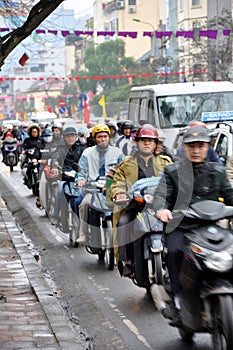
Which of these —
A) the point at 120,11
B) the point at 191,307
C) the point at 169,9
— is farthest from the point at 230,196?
the point at 120,11

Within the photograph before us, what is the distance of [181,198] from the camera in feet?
21.6

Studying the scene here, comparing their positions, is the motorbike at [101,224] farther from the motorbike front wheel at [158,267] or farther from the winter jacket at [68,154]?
the winter jacket at [68,154]

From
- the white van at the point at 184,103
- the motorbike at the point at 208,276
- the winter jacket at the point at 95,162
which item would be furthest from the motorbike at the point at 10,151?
the motorbike at the point at 208,276

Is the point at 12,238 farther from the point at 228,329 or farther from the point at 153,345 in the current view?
the point at 228,329

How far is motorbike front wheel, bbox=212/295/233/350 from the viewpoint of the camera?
215 inches

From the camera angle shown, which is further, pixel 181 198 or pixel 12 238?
pixel 12 238

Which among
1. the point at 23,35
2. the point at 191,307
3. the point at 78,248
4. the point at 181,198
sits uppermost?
the point at 23,35

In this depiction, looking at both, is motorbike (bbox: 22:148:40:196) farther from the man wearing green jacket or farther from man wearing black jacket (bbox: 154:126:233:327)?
man wearing black jacket (bbox: 154:126:233:327)

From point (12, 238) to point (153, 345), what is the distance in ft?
21.7

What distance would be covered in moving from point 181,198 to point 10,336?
181 cm

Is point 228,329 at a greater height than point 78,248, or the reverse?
point 228,329

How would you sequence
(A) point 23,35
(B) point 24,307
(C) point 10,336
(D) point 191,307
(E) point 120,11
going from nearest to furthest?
(D) point 191,307 < (C) point 10,336 < (B) point 24,307 < (A) point 23,35 < (E) point 120,11

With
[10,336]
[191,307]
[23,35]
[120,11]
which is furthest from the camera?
[120,11]

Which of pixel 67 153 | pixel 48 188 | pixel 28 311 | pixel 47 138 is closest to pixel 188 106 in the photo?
pixel 47 138
